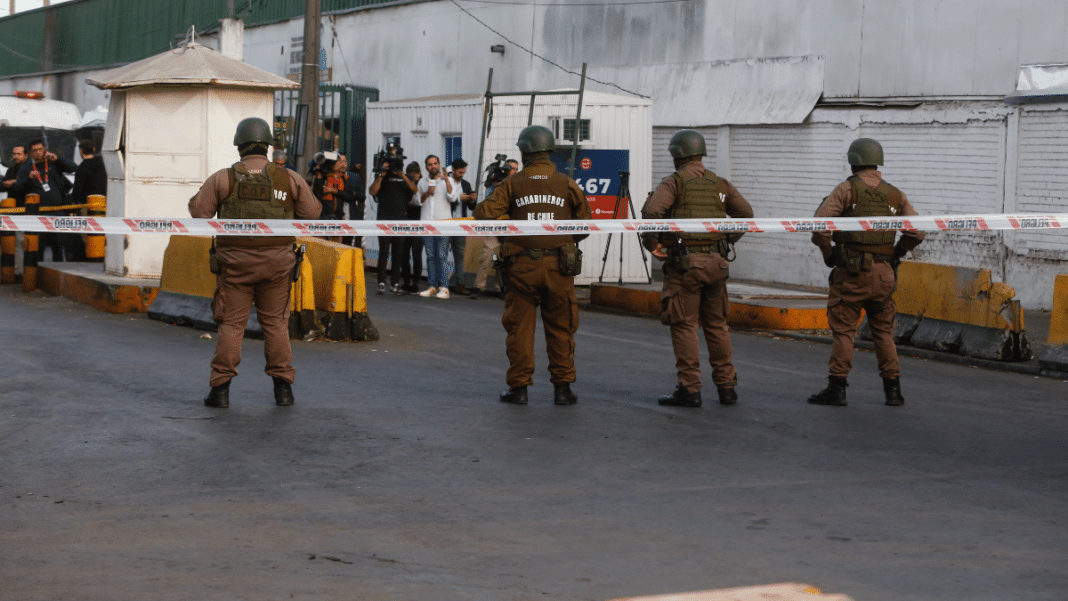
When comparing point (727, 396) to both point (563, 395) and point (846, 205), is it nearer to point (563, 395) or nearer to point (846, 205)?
point (563, 395)

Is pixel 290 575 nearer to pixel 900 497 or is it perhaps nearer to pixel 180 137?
pixel 900 497

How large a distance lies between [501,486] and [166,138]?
10405 millimetres

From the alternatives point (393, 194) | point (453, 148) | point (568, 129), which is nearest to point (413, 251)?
point (393, 194)

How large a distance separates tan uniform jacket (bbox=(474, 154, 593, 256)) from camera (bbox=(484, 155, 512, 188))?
8.26m

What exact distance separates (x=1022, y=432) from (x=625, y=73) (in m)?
16.8

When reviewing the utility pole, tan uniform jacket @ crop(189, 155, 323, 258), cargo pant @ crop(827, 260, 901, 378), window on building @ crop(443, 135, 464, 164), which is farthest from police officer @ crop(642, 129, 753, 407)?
the utility pole

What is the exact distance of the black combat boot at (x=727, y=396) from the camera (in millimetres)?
9578

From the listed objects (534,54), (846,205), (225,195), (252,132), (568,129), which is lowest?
(225,195)

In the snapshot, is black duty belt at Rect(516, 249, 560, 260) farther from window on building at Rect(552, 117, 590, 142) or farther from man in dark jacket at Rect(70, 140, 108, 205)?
man in dark jacket at Rect(70, 140, 108, 205)

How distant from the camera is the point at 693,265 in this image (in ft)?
30.9

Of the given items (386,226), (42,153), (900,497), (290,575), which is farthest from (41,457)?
→ (42,153)

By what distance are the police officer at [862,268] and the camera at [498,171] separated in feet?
27.8

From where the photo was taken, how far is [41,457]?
7.32 m

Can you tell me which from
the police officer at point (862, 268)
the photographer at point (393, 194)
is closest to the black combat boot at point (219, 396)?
the police officer at point (862, 268)
